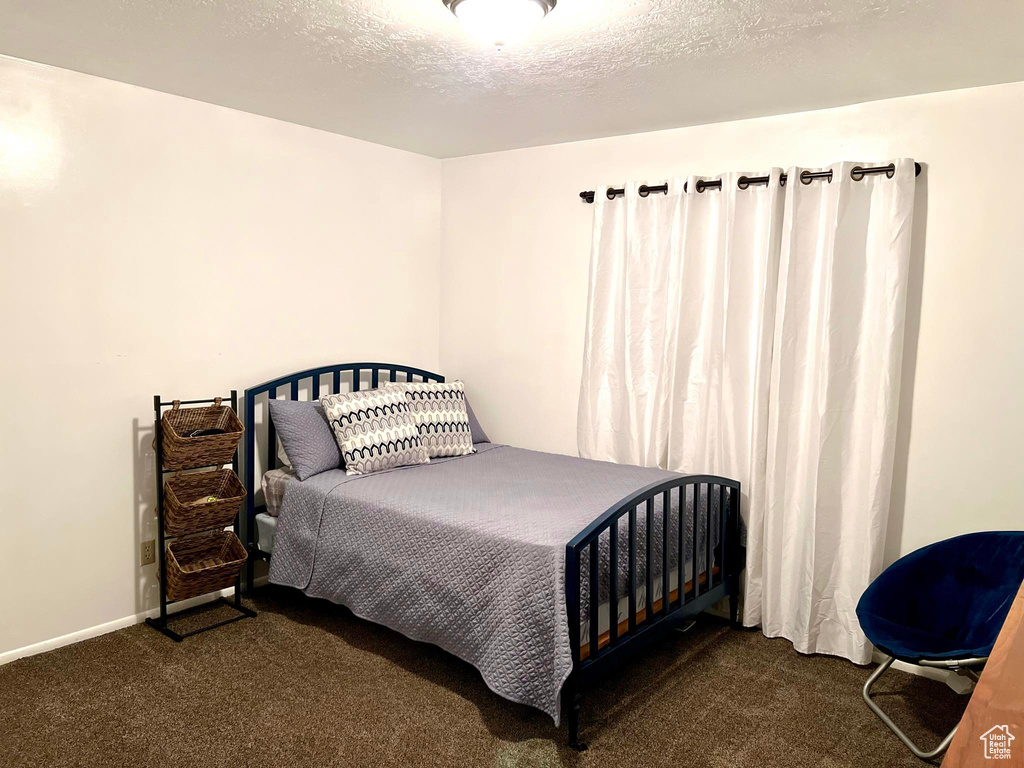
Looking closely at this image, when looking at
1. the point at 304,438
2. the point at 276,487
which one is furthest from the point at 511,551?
the point at 276,487

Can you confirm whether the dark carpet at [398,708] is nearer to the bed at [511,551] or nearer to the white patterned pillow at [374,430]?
the bed at [511,551]

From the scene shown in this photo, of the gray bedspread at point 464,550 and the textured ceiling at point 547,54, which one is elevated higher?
the textured ceiling at point 547,54

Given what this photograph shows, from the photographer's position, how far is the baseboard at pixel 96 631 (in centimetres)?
292

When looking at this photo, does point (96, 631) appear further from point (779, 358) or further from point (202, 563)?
point (779, 358)

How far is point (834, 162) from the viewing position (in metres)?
3.08

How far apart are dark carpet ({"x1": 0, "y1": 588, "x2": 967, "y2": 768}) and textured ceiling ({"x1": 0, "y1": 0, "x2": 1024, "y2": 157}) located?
7.46 ft

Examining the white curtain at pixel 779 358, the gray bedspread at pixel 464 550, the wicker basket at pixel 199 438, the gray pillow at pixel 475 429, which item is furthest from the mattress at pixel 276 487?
the white curtain at pixel 779 358

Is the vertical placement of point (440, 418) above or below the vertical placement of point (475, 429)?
above

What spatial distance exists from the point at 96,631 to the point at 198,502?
2.26ft

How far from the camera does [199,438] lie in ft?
10.2

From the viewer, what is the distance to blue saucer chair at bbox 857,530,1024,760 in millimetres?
2398

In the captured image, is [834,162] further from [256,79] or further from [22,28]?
[22,28]

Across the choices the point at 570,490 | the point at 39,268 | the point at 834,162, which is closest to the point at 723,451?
the point at 570,490

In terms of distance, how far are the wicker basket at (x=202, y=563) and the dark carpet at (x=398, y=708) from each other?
0.20 metres
